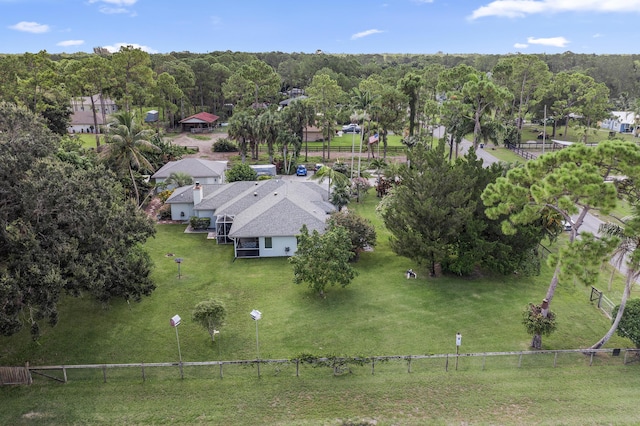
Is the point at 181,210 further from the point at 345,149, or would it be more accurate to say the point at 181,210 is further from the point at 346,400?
the point at 345,149

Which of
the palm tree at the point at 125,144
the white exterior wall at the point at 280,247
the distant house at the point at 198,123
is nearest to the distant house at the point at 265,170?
the palm tree at the point at 125,144

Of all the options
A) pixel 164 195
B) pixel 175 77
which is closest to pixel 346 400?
pixel 164 195

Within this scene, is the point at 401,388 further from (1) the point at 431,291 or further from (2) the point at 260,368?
(1) the point at 431,291

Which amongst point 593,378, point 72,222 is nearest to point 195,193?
point 72,222

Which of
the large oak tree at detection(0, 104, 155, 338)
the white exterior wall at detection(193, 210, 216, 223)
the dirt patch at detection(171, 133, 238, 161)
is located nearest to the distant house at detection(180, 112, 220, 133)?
the dirt patch at detection(171, 133, 238, 161)

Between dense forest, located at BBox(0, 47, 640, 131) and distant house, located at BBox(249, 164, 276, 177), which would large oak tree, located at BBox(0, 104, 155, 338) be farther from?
dense forest, located at BBox(0, 47, 640, 131)

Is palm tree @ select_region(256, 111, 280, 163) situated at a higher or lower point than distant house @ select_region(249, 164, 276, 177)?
higher
